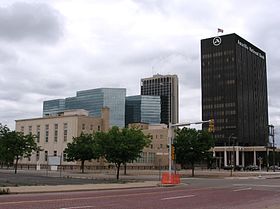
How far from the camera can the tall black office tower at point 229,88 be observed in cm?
18575

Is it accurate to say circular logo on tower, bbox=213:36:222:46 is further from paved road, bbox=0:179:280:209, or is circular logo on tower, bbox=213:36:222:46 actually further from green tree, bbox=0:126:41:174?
paved road, bbox=0:179:280:209

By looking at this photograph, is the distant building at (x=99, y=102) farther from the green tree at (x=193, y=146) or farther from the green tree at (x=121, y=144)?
the green tree at (x=121, y=144)

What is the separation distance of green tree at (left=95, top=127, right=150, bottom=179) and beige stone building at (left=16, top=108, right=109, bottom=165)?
62723 mm

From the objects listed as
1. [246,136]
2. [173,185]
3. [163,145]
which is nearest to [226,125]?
[246,136]

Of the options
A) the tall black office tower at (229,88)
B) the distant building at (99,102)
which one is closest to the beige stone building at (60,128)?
the distant building at (99,102)

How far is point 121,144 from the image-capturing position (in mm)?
47438

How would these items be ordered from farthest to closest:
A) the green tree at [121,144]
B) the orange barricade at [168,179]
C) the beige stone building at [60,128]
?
1. the beige stone building at [60,128]
2. the green tree at [121,144]
3. the orange barricade at [168,179]

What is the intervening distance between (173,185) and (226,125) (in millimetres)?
152054

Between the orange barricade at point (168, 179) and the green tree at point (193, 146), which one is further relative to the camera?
the green tree at point (193, 146)

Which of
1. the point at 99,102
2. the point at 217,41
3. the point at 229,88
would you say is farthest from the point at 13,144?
the point at 217,41

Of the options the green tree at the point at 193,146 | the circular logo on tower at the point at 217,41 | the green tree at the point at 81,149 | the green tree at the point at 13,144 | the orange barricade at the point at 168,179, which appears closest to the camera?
the orange barricade at the point at 168,179

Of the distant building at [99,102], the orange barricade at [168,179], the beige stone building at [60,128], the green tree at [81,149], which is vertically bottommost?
the orange barricade at [168,179]

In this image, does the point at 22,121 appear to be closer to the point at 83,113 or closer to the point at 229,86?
the point at 83,113

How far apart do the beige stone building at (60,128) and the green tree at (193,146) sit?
2018 inches
